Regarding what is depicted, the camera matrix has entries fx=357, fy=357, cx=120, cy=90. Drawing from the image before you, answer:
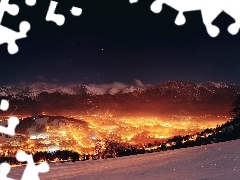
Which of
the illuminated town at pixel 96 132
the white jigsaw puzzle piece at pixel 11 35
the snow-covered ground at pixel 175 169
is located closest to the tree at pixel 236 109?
the illuminated town at pixel 96 132

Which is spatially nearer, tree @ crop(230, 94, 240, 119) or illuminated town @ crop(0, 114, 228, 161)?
illuminated town @ crop(0, 114, 228, 161)

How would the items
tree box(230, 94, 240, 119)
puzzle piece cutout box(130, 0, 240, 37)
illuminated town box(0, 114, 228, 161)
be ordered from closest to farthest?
puzzle piece cutout box(130, 0, 240, 37) → illuminated town box(0, 114, 228, 161) → tree box(230, 94, 240, 119)

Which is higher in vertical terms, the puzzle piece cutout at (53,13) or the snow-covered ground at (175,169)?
the puzzle piece cutout at (53,13)

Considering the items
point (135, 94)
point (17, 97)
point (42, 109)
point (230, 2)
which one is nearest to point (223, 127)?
point (230, 2)

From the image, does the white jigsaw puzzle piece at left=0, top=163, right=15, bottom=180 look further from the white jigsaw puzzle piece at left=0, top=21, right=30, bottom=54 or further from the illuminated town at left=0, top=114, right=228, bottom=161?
the illuminated town at left=0, top=114, right=228, bottom=161

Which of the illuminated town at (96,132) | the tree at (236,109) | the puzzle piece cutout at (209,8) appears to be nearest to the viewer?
the puzzle piece cutout at (209,8)

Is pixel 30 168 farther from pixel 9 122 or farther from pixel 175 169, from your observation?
pixel 175 169

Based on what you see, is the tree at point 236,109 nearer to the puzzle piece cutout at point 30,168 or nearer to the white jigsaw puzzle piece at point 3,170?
the puzzle piece cutout at point 30,168

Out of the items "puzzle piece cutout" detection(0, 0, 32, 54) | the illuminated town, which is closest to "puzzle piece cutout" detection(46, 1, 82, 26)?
"puzzle piece cutout" detection(0, 0, 32, 54)

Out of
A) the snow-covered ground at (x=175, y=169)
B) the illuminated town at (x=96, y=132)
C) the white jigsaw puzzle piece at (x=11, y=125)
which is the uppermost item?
the illuminated town at (x=96, y=132)

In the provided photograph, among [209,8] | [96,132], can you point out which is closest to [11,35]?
[209,8]

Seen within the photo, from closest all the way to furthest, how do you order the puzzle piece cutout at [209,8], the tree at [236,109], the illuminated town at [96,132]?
the puzzle piece cutout at [209,8]
the illuminated town at [96,132]
the tree at [236,109]

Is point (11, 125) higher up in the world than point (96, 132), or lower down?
lower down
